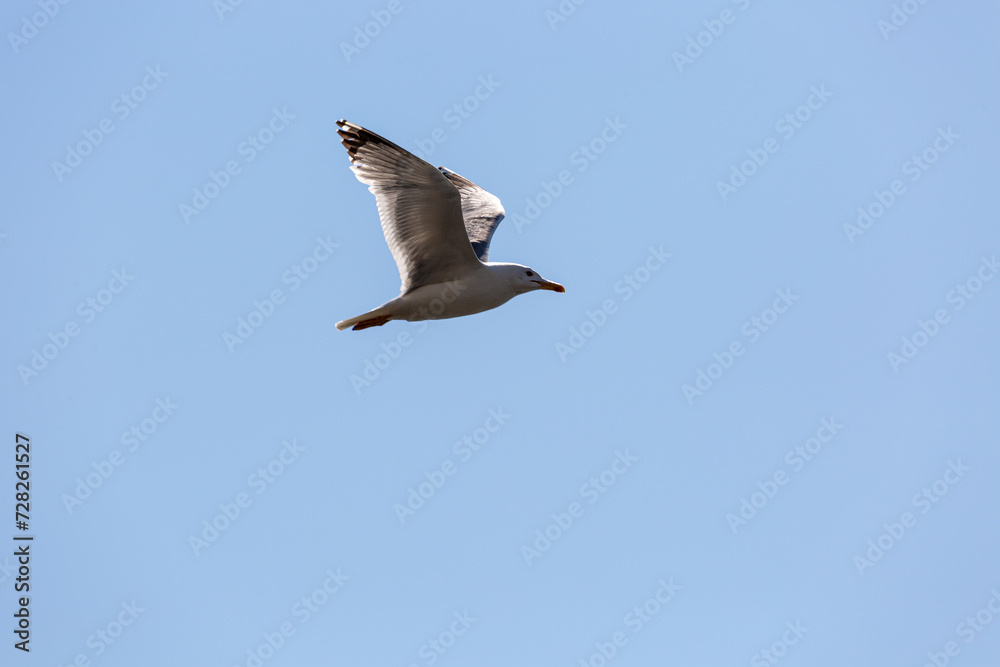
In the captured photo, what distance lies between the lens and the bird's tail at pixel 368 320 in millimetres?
12078

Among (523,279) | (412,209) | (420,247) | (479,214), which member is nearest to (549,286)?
(523,279)

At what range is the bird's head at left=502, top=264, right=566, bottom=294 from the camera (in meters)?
12.3

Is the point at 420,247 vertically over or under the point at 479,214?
under

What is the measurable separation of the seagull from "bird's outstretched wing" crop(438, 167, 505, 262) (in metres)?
0.84

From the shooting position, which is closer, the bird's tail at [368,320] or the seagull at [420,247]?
the seagull at [420,247]

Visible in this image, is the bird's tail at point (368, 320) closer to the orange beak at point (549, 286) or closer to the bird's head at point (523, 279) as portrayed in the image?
the bird's head at point (523, 279)

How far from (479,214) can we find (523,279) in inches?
76.9

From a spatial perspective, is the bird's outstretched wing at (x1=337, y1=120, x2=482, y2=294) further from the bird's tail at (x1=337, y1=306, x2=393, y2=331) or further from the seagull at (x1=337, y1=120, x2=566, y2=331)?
the bird's tail at (x1=337, y1=306, x2=393, y2=331)

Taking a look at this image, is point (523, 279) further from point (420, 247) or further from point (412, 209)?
point (412, 209)

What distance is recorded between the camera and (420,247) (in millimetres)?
12141

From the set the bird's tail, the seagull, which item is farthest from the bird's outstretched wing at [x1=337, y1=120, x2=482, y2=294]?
the bird's tail

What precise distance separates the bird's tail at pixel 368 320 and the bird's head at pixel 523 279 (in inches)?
47.5

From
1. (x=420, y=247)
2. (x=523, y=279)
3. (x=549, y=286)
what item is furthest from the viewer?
(x=549, y=286)

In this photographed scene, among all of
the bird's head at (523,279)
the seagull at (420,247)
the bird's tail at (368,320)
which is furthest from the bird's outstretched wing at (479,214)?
the bird's tail at (368,320)
